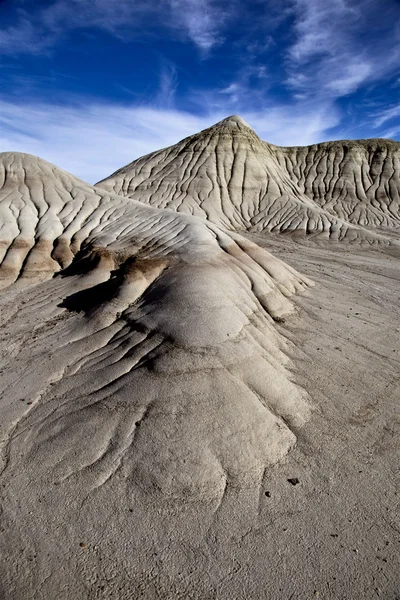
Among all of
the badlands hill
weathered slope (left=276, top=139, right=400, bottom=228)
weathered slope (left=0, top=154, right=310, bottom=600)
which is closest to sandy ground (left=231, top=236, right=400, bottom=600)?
weathered slope (left=0, top=154, right=310, bottom=600)

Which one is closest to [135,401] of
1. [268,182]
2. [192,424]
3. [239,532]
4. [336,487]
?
[192,424]

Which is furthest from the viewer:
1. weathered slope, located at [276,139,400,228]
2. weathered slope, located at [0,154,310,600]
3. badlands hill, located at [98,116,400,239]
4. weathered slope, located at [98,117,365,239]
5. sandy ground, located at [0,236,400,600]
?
weathered slope, located at [276,139,400,228]

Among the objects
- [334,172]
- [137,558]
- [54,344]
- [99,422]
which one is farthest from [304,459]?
[334,172]

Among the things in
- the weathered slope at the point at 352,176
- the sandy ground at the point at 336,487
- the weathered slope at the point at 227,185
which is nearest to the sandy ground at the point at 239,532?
the sandy ground at the point at 336,487

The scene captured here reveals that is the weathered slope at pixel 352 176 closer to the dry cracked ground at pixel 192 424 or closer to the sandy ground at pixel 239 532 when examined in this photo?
the dry cracked ground at pixel 192 424

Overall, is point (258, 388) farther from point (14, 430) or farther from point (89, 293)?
point (89, 293)

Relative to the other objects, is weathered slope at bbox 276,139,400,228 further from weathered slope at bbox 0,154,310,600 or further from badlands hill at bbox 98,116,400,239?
weathered slope at bbox 0,154,310,600
